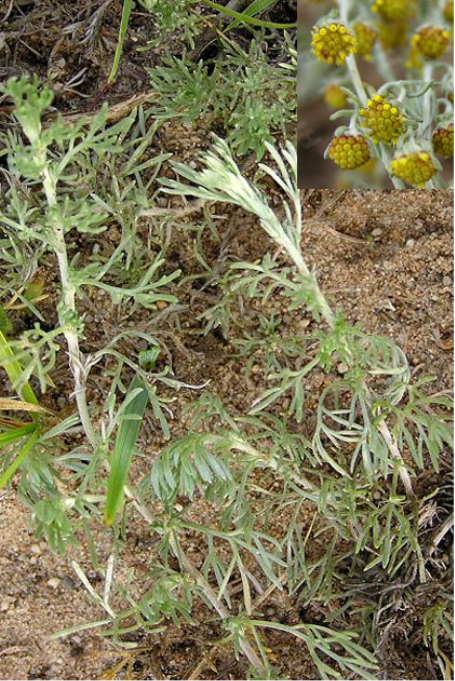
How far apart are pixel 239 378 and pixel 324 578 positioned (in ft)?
1.57

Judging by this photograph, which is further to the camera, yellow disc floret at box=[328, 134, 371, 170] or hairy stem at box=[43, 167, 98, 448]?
yellow disc floret at box=[328, 134, 371, 170]

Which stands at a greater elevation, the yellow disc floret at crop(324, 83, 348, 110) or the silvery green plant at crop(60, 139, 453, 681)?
the yellow disc floret at crop(324, 83, 348, 110)

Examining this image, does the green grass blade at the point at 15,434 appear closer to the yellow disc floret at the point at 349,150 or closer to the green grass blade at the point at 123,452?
the green grass blade at the point at 123,452

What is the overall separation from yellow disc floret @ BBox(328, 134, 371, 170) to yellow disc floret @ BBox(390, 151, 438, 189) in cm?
7

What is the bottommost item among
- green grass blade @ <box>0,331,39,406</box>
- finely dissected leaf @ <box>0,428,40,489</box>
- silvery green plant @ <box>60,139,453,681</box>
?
silvery green plant @ <box>60,139,453,681</box>

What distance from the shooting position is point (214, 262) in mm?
1600

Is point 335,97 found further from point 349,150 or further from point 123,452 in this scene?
point 123,452

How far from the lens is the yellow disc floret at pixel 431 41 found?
4.66 ft

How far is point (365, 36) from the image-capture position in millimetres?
1457

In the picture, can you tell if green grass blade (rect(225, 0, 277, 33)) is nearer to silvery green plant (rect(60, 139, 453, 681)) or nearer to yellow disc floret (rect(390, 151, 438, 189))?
silvery green plant (rect(60, 139, 453, 681))

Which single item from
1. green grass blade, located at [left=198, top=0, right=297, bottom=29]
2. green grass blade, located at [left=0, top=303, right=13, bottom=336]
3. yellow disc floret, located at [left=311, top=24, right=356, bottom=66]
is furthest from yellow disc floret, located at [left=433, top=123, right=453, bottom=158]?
green grass blade, located at [left=0, top=303, right=13, bottom=336]

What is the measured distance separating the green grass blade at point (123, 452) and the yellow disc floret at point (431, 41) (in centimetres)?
87

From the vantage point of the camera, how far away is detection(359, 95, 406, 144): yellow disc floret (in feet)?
4.79

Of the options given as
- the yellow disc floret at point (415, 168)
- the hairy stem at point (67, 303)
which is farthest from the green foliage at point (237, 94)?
the hairy stem at point (67, 303)
